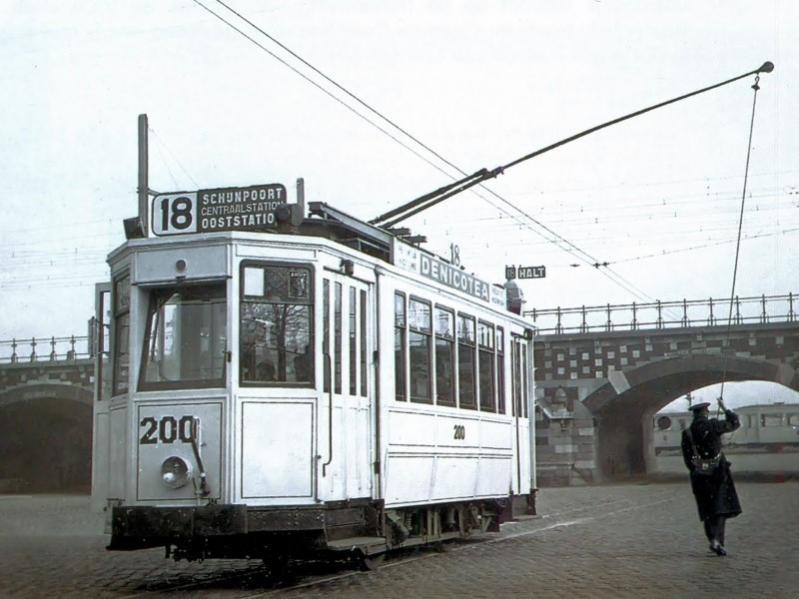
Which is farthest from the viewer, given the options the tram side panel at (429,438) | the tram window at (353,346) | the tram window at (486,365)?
the tram window at (486,365)

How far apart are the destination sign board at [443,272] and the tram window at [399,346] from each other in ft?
1.40

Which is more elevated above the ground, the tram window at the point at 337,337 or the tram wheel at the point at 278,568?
the tram window at the point at 337,337

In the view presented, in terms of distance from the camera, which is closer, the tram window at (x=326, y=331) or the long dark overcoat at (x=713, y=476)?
the tram window at (x=326, y=331)

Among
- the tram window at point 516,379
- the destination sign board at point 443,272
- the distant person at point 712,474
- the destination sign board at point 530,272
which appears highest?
the destination sign board at point 530,272

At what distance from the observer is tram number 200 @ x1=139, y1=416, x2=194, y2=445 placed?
1047cm

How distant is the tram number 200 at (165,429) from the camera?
34.3 feet

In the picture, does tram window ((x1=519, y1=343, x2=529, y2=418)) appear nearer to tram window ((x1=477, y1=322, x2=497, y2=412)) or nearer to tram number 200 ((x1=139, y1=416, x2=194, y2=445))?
tram window ((x1=477, y1=322, x2=497, y2=412))

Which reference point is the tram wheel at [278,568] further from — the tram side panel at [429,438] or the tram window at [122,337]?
the tram window at [122,337]

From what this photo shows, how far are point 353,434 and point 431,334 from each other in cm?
228

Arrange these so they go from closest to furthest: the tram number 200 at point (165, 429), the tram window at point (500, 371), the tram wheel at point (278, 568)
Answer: the tram number 200 at point (165, 429) → the tram wheel at point (278, 568) → the tram window at point (500, 371)

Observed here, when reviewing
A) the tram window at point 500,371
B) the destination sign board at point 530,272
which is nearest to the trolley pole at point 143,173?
the tram window at point 500,371

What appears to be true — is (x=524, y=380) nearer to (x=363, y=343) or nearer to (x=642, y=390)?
(x=363, y=343)

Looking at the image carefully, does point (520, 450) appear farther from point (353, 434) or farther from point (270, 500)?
point (270, 500)

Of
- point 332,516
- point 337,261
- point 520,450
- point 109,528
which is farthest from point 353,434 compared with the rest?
point 520,450
